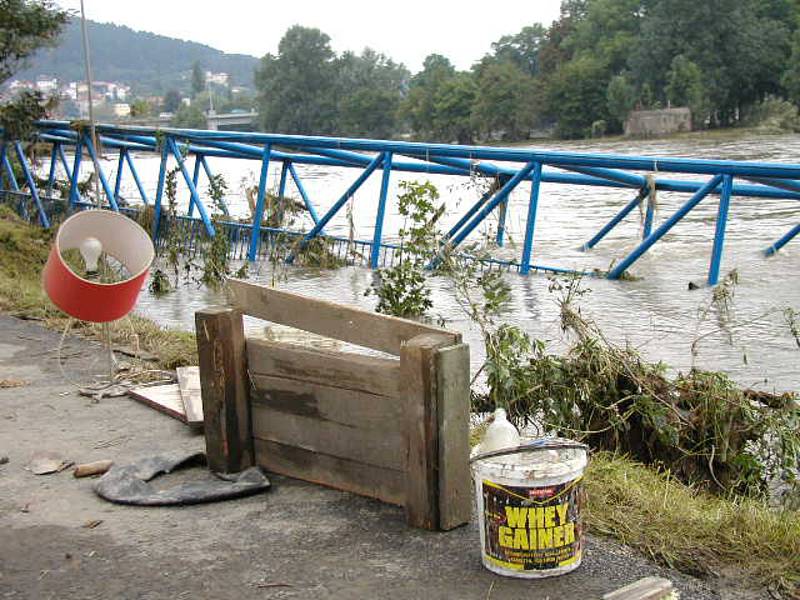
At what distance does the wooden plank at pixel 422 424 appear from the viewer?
3.93m

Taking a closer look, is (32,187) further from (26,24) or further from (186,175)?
(186,175)

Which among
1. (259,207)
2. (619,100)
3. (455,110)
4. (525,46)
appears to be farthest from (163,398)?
(525,46)

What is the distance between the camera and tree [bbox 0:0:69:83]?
1661 cm

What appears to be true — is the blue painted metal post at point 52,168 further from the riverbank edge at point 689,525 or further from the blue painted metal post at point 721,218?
the riverbank edge at point 689,525

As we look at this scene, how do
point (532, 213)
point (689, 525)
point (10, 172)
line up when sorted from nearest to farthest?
point (689, 525)
point (532, 213)
point (10, 172)

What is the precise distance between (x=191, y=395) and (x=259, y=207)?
9.69m

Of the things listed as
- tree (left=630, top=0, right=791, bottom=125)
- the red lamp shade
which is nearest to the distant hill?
tree (left=630, top=0, right=791, bottom=125)

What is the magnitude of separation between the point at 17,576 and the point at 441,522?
59.4 inches

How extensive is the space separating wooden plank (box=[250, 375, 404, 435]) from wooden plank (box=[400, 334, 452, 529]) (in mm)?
123

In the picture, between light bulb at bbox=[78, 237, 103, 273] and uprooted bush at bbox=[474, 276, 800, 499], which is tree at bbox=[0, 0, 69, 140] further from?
uprooted bush at bbox=[474, 276, 800, 499]

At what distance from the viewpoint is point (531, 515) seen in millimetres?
3672

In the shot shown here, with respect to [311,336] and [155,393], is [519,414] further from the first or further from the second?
[155,393]

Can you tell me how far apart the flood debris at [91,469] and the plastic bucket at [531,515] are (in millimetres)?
2066

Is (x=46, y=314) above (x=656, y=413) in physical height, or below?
below
